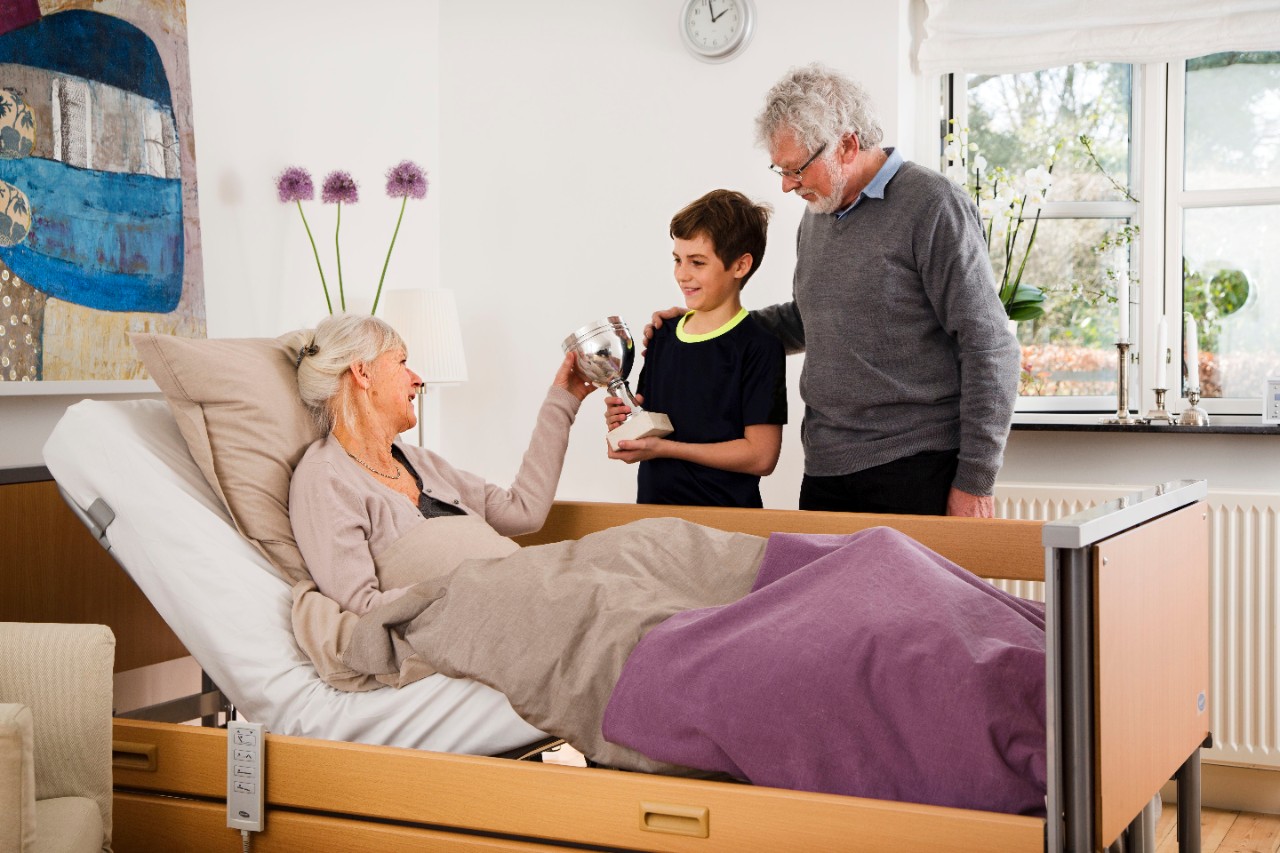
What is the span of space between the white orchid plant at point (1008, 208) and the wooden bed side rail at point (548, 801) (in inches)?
82.3

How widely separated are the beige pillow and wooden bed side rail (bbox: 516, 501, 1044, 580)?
0.60 m

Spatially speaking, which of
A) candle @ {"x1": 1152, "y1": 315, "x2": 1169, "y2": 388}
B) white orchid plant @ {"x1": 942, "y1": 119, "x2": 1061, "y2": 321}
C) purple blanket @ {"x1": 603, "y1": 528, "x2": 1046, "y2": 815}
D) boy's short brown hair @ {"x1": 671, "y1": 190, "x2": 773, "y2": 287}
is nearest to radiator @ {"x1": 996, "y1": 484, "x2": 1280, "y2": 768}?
candle @ {"x1": 1152, "y1": 315, "x2": 1169, "y2": 388}

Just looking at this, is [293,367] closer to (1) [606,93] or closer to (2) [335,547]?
(2) [335,547]

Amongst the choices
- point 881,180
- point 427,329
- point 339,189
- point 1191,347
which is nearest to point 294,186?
point 339,189

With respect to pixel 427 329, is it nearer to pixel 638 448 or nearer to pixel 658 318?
pixel 658 318

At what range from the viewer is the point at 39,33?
2211 millimetres

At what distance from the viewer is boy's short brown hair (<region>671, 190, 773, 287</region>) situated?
2.18 m

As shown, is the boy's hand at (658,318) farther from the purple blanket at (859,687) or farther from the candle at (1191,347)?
the candle at (1191,347)

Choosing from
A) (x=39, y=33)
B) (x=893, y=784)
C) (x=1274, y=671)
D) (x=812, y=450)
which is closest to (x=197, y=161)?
(x=39, y=33)

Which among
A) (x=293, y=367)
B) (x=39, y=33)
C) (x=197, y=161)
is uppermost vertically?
(x=39, y=33)

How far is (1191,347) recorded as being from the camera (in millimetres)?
3096

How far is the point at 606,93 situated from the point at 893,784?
2.48 metres

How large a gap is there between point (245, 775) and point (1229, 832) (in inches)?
85.3

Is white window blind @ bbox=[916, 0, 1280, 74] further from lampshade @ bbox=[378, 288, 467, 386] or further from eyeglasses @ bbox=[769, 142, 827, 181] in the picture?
lampshade @ bbox=[378, 288, 467, 386]
